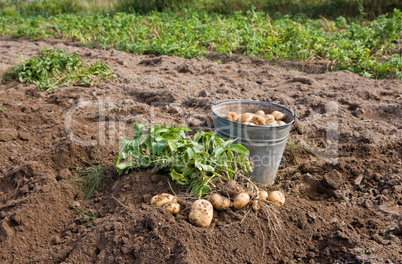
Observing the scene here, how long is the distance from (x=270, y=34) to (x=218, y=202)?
6.48 meters

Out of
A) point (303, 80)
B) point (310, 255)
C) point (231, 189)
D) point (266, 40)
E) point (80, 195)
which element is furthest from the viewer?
point (266, 40)

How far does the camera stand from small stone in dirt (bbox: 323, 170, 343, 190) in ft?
10.1

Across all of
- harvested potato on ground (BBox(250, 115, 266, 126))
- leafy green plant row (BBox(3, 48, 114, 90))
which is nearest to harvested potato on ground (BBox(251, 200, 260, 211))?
harvested potato on ground (BBox(250, 115, 266, 126))

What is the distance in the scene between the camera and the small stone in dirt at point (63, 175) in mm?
3012

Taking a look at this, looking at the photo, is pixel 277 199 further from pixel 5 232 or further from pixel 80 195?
pixel 5 232

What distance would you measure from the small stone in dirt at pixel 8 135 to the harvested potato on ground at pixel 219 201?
102 inches

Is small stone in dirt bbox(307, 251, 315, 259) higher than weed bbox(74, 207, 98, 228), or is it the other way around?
small stone in dirt bbox(307, 251, 315, 259)

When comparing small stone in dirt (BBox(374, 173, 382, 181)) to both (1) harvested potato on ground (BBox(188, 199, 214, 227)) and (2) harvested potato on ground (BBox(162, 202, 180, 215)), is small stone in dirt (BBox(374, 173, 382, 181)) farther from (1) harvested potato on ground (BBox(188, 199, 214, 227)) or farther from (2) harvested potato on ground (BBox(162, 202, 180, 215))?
(2) harvested potato on ground (BBox(162, 202, 180, 215))

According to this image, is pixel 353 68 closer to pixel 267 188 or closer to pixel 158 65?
pixel 158 65

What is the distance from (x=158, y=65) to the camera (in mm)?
6578

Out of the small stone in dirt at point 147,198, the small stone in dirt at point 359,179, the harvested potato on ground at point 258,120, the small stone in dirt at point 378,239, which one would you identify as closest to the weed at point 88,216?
the small stone in dirt at point 147,198

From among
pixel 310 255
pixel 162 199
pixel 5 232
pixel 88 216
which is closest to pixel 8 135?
pixel 5 232

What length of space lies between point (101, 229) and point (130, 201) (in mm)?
333

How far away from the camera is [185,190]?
2.57 meters
